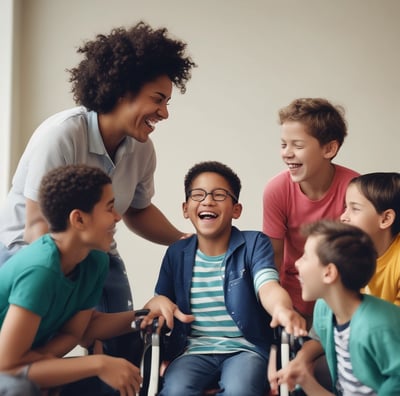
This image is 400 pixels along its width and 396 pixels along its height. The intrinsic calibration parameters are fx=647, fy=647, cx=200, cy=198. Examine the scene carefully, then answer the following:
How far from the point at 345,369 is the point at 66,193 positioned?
2.88 ft

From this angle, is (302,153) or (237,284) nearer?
(237,284)

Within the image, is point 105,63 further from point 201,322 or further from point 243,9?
point 243,9

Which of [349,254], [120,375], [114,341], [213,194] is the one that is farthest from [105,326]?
[349,254]

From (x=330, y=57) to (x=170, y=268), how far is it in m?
1.48

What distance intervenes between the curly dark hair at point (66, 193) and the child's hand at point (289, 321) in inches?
22.9

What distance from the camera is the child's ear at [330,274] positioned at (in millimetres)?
1646

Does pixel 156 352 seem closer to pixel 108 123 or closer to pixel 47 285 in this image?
pixel 47 285

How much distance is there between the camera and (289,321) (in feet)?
5.63

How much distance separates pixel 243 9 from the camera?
9.93 feet

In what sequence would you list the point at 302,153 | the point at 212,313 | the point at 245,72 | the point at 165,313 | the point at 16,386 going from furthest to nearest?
the point at 245,72 → the point at 302,153 → the point at 212,313 → the point at 165,313 → the point at 16,386

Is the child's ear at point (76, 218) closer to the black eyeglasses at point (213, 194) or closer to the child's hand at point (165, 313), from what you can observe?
the child's hand at point (165, 313)

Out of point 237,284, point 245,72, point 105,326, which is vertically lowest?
point 105,326

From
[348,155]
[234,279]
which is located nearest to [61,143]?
[234,279]

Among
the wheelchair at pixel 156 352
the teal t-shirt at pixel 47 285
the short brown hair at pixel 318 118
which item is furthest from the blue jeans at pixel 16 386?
the short brown hair at pixel 318 118
